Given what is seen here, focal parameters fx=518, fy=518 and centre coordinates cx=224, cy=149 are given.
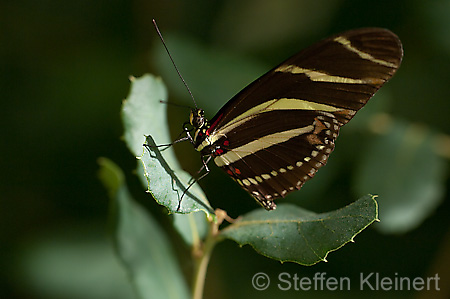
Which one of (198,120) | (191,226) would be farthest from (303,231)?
(198,120)

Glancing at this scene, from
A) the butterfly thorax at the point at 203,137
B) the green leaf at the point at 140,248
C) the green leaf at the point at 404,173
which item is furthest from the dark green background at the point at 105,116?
the butterfly thorax at the point at 203,137

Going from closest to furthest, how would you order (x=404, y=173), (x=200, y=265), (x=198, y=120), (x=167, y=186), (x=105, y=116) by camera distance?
(x=167, y=186)
(x=200, y=265)
(x=198, y=120)
(x=404, y=173)
(x=105, y=116)

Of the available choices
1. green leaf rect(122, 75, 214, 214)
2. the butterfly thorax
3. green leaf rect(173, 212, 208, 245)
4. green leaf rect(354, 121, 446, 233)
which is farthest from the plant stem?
green leaf rect(354, 121, 446, 233)

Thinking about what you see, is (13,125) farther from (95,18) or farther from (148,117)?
(148,117)

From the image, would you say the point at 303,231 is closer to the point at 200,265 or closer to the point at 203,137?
the point at 200,265

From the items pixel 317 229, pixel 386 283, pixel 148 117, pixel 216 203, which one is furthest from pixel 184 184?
pixel 386 283
